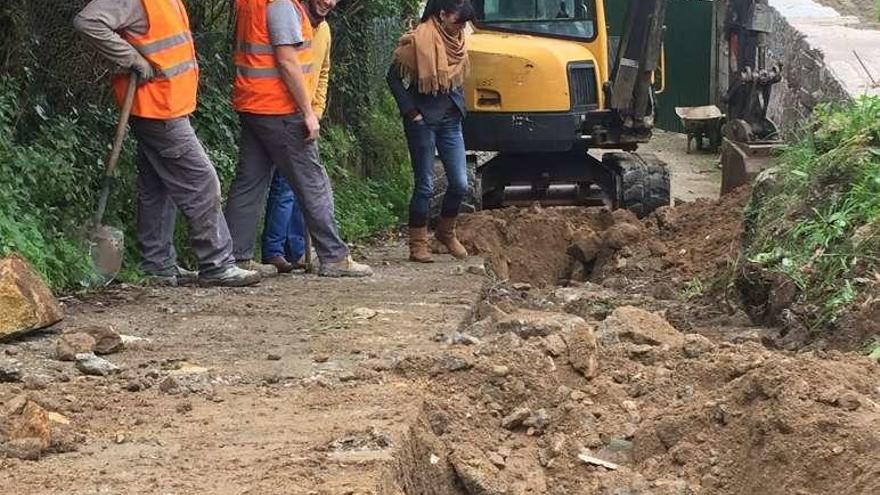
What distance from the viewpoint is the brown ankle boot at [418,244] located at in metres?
10.4

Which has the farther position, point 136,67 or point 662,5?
point 662,5

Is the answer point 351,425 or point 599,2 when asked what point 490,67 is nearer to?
point 599,2

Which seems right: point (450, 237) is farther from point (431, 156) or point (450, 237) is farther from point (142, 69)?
point (142, 69)

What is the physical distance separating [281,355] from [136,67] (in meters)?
2.02

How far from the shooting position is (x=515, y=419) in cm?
579

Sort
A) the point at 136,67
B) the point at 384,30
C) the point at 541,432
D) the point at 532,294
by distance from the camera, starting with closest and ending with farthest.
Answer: the point at 541,432, the point at 136,67, the point at 532,294, the point at 384,30

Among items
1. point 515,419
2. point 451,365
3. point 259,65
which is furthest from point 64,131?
point 515,419

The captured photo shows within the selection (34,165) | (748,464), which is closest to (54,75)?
(34,165)

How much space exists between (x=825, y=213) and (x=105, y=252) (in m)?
4.09

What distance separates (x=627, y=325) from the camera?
6.93m

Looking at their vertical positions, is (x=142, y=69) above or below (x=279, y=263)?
above

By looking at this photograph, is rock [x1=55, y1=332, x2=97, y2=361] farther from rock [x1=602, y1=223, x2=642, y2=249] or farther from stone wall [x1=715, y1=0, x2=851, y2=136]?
stone wall [x1=715, y1=0, x2=851, y2=136]

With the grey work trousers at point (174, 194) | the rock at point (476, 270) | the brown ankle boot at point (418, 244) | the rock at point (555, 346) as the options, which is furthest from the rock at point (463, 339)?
the brown ankle boot at point (418, 244)

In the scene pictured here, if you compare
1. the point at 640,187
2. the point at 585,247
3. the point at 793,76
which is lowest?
the point at 585,247
